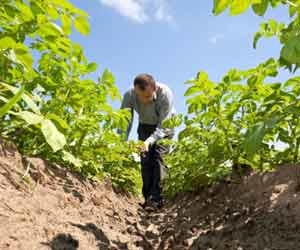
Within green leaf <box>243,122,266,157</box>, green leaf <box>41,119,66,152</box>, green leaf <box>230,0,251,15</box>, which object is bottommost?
green leaf <box>41,119,66,152</box>

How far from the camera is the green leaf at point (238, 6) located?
1.63 m

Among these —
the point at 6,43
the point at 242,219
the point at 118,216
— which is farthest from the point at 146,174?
the point at 6,43

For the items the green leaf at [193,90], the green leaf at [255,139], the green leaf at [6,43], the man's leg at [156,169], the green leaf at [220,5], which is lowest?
the green leaf at [255,139]

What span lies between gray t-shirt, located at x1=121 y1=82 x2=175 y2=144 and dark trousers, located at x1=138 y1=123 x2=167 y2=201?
0.40 ft

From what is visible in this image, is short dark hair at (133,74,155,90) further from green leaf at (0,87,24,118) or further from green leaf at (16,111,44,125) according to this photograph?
green leaf at (0,87,24,118)

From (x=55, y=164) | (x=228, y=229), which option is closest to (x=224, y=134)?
(x=228, y=229)

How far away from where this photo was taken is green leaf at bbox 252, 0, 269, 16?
5.45ft

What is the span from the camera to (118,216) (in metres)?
3.43

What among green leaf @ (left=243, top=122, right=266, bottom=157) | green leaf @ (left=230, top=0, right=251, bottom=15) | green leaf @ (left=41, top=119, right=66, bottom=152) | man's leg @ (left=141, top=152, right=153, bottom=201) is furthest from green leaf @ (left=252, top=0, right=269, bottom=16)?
man's leg @ (left=141, top=152, right=153, bottom=201)

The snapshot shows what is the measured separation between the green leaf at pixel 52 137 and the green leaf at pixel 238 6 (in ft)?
2.53

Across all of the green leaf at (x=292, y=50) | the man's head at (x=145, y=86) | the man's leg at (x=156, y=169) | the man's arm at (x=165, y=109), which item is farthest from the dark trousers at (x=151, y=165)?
the green leaf at (x=292, y=50)

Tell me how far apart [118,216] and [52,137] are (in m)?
2.26

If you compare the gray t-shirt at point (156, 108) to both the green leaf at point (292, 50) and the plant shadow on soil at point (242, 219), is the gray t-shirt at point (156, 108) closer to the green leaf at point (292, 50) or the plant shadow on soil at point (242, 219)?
the plant shadow on soil at point (242, 219)

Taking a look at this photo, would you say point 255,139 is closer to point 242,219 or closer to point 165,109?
point 242,219
